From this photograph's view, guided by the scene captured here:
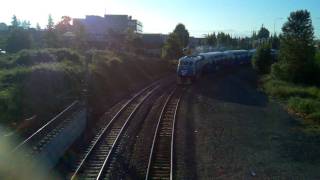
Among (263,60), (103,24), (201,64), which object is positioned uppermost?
(103,24)

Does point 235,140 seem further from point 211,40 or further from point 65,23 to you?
point 211,40

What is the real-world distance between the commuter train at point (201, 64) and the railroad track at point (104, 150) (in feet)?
56.6

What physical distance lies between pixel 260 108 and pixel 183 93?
8298 mm

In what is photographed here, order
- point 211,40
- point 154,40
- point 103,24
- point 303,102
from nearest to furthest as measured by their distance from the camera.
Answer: point 303,102 < point 154,40 < point 103,24 < point 211,40

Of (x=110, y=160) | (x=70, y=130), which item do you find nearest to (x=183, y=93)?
(x=70, y=130)

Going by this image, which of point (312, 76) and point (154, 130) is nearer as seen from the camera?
point (154, 130)

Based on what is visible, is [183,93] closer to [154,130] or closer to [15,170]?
[154,130]

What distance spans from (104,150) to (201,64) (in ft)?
105

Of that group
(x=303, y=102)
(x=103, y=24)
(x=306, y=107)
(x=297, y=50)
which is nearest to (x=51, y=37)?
(x=297, y=50)

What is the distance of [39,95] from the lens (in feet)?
82.1

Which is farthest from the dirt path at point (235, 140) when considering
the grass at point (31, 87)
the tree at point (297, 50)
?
the tree at point (297, 50)

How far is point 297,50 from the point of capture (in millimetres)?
47719

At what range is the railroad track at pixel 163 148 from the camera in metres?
15.1

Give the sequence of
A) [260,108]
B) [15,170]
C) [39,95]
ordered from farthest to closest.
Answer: [260,108], [39,95], [15,170]
